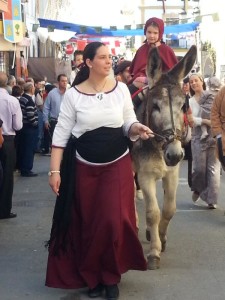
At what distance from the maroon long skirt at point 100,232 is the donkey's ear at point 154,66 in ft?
3.30

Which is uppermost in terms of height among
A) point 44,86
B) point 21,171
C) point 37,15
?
point 37,15

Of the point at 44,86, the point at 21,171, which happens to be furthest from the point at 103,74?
the point at 44,86

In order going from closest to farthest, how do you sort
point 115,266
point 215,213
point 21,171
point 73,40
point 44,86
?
point 115,266, point 215,213, point 21,171, point 44,86, point 73,40

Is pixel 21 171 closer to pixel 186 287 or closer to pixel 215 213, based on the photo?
pixel 215 213

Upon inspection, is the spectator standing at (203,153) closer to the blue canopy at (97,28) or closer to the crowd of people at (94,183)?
the crowd of people at (94,183)

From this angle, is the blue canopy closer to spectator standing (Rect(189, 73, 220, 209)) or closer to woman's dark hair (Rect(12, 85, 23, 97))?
woman's dark hair (Rect(12, 85, 23, 97))

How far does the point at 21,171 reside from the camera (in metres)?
13.3

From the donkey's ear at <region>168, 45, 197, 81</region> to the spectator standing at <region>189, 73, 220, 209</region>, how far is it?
10.3 feet

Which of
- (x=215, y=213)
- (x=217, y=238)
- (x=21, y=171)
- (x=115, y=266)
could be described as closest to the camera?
(x=115, y=266)

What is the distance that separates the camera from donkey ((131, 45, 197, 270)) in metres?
5.83

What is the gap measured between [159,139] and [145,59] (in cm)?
155

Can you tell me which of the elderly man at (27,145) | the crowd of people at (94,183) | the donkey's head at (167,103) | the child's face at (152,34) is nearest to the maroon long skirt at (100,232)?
the crowd of people at (94,183)

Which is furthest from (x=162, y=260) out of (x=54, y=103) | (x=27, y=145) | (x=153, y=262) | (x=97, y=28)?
(x=97, y=28)

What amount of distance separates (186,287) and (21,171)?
26.3ft
